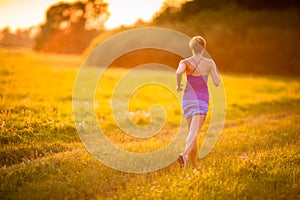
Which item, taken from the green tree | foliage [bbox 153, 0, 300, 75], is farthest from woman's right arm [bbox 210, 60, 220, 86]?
the green tree

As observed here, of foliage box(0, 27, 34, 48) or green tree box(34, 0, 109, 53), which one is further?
foliage box(0, 27, 34, 48)

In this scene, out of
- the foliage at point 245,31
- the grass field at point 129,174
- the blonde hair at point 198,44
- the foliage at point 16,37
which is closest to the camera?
the grass field at point 129,174

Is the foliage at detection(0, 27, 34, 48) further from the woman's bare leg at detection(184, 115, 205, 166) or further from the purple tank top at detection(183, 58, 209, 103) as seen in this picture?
the woman's bare leg at detection(184, 115, 205, 166)

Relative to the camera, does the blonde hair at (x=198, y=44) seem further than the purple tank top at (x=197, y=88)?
No

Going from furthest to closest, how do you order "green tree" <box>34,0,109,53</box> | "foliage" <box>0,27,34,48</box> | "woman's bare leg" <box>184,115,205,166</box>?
"foliage" <box>0,27,34,48</box> < "green tree" <box>34,0,109,53</box> < "woman's bare leg" <box>184,115,205,166</box>

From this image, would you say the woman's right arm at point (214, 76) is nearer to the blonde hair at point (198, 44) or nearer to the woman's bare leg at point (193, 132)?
the blonde hair at point (198, 44)

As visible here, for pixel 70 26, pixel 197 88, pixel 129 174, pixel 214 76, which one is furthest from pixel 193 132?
pixel 70 26

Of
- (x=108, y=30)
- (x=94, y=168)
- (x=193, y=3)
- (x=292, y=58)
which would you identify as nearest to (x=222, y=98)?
(x=94, y=168)

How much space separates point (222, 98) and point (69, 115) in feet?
31.3

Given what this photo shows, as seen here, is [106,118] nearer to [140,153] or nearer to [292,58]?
[140,153]

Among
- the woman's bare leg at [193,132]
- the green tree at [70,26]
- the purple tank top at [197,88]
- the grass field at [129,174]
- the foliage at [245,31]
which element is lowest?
the grass field at [129,174]

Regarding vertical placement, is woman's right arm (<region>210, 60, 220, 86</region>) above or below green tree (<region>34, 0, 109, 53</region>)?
below

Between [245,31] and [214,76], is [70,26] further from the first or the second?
[214,76]

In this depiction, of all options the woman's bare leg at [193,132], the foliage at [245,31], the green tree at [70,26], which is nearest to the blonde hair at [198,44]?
the woman's bare leg at [193,132]
